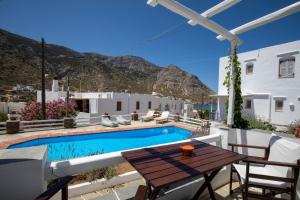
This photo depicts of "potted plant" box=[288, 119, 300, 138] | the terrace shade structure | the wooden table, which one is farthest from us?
"potted plant" box=[288, 119, 300, 138]

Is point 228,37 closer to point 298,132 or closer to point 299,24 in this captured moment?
point 298,132

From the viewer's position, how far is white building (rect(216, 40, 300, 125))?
1220 centimetres

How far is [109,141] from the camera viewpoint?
12055mm

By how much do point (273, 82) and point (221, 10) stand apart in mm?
12243

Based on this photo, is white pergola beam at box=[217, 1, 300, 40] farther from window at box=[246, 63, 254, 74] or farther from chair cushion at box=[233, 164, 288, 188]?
window at box=[246, 63, 254, 74]

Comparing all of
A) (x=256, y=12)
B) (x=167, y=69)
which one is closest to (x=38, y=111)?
(x=256, y=12)

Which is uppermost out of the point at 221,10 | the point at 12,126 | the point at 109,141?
the point at 221,10

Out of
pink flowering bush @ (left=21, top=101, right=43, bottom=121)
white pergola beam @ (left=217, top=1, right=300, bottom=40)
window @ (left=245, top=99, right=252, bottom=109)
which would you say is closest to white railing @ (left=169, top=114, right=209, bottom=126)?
window @ (left=245, top=99, right=252, bottom=109)

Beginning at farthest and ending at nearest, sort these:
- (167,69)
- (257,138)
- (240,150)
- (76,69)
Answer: (167,69), (76,69), (240,150), (257,138)

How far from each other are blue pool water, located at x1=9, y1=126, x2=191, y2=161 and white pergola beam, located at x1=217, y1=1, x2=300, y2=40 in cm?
792

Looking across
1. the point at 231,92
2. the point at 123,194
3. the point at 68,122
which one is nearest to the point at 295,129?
the point at 231,92

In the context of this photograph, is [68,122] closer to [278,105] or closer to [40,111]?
[40,111]

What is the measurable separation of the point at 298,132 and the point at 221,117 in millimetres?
12014

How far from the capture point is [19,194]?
1.79m
